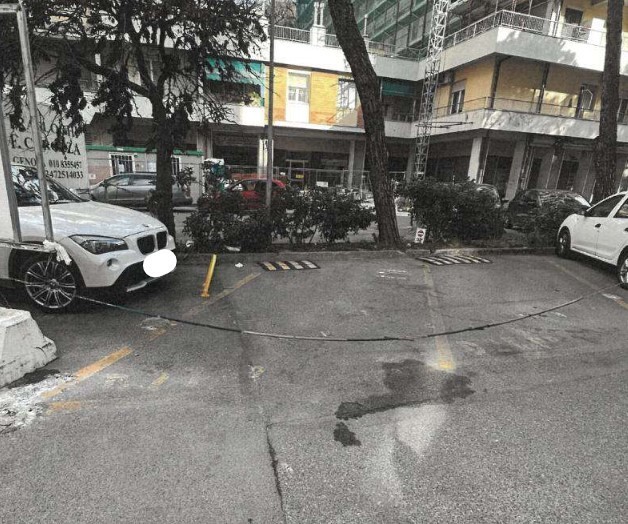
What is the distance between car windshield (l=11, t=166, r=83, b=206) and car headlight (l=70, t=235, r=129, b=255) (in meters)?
0.96

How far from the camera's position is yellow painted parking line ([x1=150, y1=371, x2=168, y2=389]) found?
3.36 metres

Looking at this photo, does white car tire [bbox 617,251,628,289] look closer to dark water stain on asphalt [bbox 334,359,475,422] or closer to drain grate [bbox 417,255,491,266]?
drain grate [bbox 417,255,491,266]

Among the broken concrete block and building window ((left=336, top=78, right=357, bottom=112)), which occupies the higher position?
building window ((left=336, top=78, right=357, bottom=112))

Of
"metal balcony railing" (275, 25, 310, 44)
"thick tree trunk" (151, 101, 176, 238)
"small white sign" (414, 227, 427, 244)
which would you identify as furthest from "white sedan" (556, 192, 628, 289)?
"metal balcony railing" (275, 25, 310, 44)

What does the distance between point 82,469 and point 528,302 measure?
19.7 feet

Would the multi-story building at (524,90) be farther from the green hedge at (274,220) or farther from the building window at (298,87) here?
the green hedge at (274,220)

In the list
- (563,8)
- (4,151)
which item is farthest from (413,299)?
(563,8)

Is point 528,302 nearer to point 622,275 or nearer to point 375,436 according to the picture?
point 622,275

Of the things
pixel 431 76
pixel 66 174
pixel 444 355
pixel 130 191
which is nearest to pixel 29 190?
pixel 444 355

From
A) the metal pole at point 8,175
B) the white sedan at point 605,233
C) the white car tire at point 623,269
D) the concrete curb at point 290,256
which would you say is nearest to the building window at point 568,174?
the white sedan at point 605,233

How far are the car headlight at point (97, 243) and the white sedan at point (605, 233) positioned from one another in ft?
26.9

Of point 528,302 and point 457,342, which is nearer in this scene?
point 457,342

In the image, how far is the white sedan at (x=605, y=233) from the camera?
7039mm

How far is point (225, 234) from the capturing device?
24.9 ft
